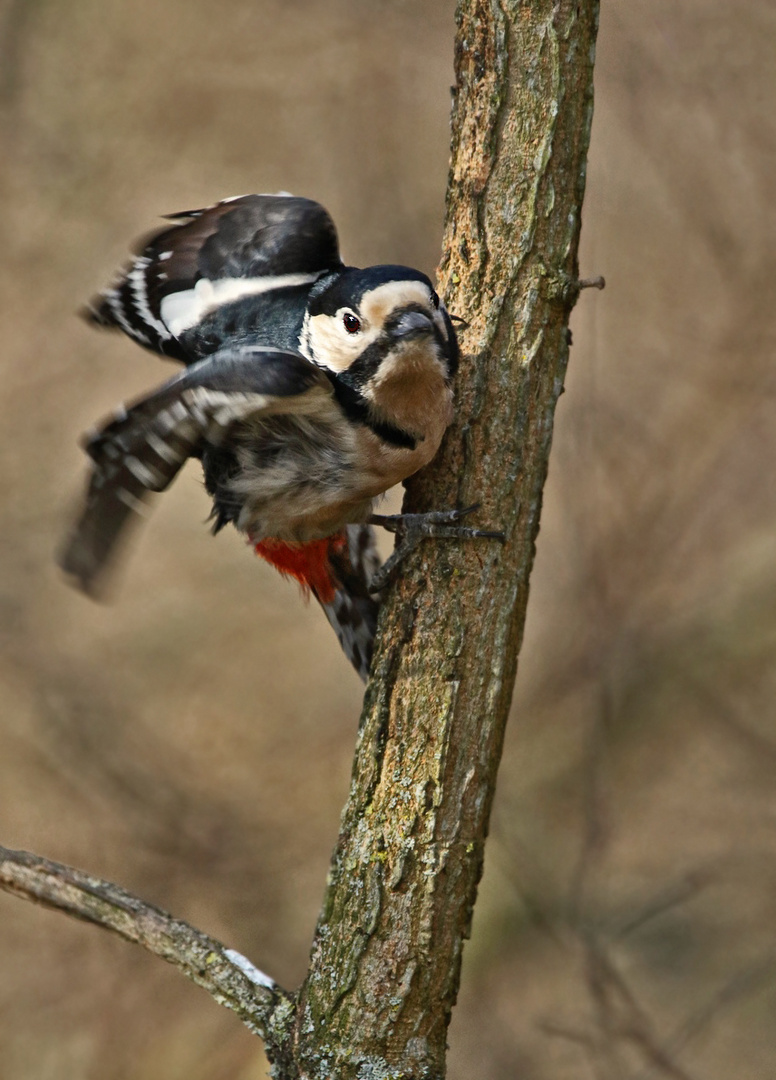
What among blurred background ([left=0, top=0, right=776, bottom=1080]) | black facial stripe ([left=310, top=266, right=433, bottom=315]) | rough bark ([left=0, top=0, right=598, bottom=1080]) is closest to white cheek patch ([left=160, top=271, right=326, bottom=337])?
black facial stripe ([left=310, top=266, right=433, bottom=315])

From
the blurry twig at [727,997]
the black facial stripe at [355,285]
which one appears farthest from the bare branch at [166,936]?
the blurry twig at [727,997]

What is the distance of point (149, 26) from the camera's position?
573cm

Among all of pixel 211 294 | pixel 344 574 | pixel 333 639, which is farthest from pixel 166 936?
pixel 333 639

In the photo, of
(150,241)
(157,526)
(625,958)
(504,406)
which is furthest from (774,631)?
(157,526)

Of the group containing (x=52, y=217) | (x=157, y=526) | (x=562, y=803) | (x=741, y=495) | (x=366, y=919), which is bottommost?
(x=366, y=919)

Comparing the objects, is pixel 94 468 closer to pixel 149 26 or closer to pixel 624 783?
pixel 624 783

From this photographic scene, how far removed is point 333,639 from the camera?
6.13 metres

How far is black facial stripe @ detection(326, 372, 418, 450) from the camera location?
2.71 m

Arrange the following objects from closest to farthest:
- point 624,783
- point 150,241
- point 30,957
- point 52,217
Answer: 1. point 150,241
2. point 624,783
3. point 30,957
4. point 52,217

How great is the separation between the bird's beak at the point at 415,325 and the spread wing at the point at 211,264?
0.69 m

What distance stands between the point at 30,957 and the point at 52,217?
3554 millimetres

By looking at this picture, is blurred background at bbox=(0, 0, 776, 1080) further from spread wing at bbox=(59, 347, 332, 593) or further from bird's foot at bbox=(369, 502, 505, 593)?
spread wing at bbox=(59, 347, 332, 593)

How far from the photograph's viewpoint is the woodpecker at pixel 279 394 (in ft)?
8.22

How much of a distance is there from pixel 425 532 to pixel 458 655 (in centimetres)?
29
